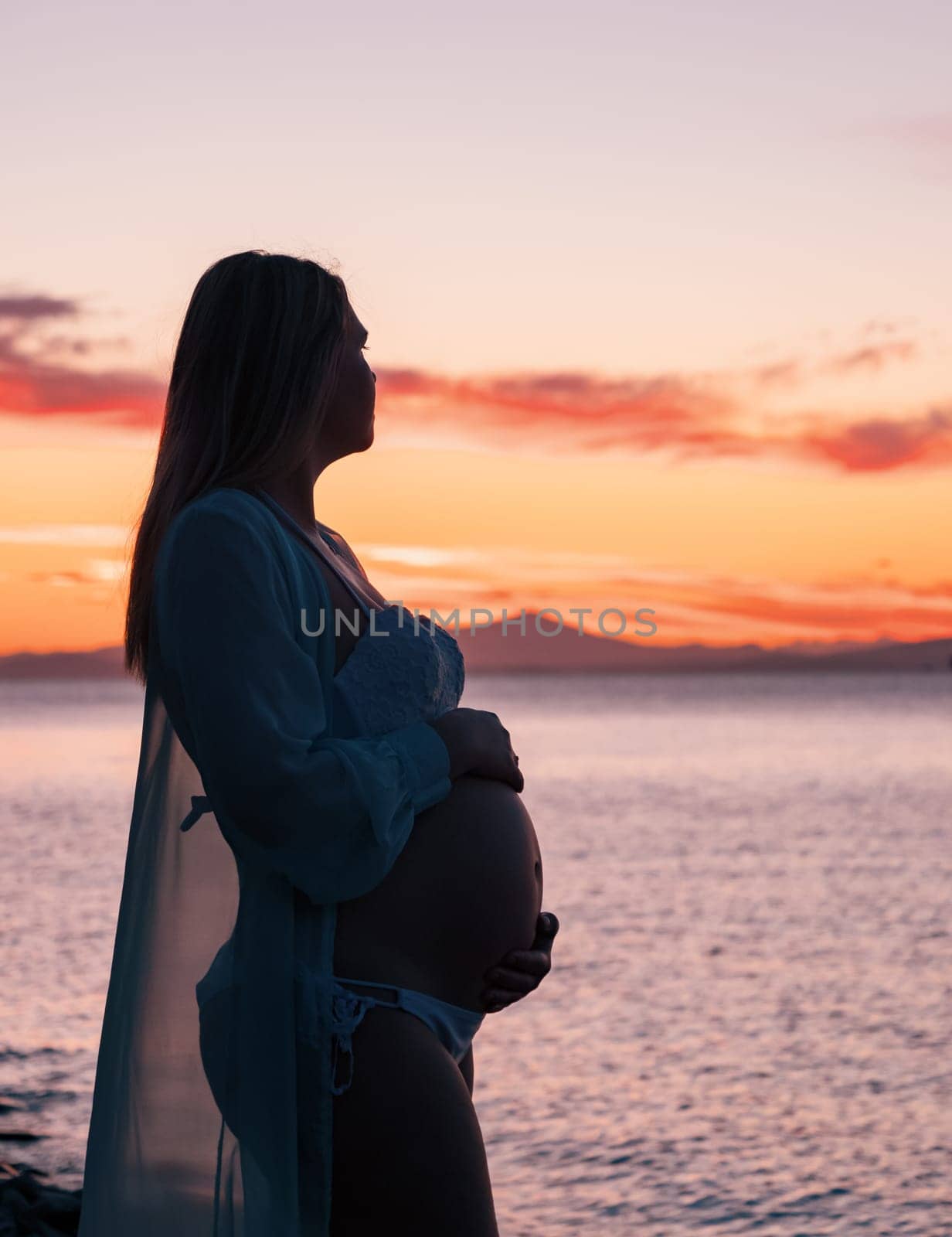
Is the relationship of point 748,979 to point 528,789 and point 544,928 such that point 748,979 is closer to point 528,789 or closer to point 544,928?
point 544,928

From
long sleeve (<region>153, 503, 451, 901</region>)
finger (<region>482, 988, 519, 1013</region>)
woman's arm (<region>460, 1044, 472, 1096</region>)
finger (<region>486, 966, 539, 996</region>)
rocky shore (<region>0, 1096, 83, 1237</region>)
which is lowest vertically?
rocky shore (<region>0, 1096, 83, 1237</region>)

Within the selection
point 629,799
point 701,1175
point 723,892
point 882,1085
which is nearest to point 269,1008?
point 701,1175

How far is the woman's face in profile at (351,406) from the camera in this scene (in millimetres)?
2264

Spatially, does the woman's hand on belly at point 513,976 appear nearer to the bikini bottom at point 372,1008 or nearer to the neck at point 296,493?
the bikini bottom at point 372,1008

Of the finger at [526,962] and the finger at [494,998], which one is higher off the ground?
the finger at [526,962]

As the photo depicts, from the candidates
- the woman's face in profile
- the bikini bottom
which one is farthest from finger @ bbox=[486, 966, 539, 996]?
the woman's face in profile

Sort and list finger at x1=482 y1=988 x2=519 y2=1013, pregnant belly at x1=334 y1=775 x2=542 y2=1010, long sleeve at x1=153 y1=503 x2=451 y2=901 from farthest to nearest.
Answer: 1. finger at x1=482 y1=988 x2=519 y2=1013
2. pregnant belly at x1=334 y1=775 x2=542 y2=1010
3. long sleeve at x1=153 y1=503 x2=451 y2=901

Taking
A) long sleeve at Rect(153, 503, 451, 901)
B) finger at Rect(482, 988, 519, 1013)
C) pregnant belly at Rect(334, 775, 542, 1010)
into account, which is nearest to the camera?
long sleeve at Rect(153, 503, 451, 901)

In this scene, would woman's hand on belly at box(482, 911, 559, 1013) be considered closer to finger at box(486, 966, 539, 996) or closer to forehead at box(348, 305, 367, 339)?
finger at box(486, 966, 539, 996)

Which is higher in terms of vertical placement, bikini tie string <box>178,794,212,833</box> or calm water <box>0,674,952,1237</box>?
bikini tie string <box>178,794,212,833</box>

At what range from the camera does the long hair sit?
2.19 metres

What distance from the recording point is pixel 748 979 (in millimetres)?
12875

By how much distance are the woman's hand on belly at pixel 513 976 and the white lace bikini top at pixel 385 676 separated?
15.3 inches

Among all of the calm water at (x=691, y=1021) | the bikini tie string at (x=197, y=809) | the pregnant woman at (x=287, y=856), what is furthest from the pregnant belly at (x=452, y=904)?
the calm water at (x=691, y=1021)
